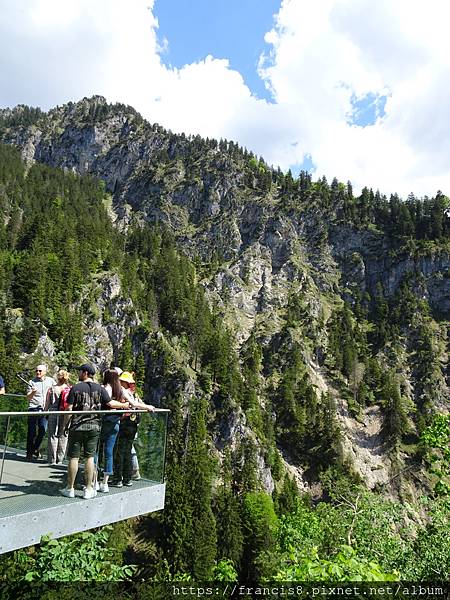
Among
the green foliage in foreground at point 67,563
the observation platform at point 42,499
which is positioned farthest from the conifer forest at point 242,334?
the observation platform at point 42,499

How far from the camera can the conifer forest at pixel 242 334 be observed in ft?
109

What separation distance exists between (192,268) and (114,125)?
4069 inches

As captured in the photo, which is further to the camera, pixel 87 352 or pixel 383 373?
pixel 383 373

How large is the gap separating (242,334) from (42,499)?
113 meters

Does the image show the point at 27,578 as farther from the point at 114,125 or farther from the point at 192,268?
the point at 114,125

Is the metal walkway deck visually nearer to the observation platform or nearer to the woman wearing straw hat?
the observation platform

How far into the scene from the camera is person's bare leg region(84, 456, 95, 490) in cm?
762

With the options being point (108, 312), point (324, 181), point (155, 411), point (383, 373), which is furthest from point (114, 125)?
point (155, 411)

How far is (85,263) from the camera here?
3706 inches

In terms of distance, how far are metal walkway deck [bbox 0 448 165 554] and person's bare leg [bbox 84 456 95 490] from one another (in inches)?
8.0

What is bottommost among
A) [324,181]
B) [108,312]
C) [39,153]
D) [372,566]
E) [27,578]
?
[27,578]

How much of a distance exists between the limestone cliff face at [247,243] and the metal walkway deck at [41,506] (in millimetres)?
87574

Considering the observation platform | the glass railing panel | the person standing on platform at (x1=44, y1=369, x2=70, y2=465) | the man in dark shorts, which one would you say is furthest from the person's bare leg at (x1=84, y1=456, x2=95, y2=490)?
the glass railing panel

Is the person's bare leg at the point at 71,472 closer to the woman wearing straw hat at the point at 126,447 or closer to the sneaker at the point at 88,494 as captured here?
the sneaker at the point at 88,494
